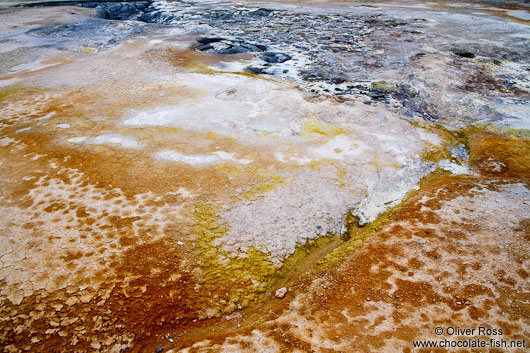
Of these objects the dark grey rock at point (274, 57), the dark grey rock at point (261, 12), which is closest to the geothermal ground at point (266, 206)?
the dark grey rock at point (274, 57)

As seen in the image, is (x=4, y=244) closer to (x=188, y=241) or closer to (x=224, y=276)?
(x=188, y=241)

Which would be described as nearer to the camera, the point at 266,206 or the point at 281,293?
the point at 281,293

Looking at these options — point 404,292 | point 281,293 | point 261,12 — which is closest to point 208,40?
point 261,12

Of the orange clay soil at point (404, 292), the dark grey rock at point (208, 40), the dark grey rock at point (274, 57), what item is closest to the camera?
the orange clay soil at point (404, 292)

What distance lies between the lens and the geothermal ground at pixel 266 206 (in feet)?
12.0

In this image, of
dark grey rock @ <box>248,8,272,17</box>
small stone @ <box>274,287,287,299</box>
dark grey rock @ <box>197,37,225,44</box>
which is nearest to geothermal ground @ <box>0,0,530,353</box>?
small stone @ <box>274,287,287,299</box>

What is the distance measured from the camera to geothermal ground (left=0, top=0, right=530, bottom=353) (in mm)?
3654

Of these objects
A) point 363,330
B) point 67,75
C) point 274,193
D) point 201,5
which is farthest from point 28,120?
point 201,5

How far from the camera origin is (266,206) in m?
5.48

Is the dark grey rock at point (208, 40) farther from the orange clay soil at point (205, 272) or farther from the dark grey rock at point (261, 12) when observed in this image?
the orange clay soil at point (205, 272)

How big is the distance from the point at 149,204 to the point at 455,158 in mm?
6734

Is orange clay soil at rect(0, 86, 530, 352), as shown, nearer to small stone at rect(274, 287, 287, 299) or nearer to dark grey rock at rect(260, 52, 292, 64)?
small stone at rect(274, 287, 287, 299)

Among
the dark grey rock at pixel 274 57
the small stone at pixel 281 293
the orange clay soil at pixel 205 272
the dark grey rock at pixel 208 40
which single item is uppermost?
the dark grey rock at pixel 208 40

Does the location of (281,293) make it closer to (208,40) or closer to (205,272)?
(205,272)
